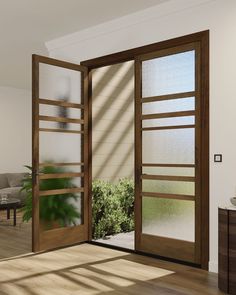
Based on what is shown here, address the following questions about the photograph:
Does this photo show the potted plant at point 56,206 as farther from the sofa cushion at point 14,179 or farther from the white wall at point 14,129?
the white wall at point 14,129

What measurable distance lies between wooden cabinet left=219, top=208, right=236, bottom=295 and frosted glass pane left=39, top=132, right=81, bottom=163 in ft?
7.30

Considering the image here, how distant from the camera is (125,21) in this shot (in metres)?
4.47

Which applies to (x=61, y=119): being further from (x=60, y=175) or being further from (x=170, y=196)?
(x=170, y=196)

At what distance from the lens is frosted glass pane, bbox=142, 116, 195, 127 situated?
3971mm

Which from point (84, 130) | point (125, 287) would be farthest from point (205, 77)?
point (125, 287)

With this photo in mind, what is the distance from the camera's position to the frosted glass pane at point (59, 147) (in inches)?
177

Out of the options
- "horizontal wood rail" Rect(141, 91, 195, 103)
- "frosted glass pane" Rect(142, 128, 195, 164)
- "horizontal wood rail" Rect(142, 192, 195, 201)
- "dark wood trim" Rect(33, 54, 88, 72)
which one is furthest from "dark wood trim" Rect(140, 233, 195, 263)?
"dark wood trim" Rect(33, 54, 88, 72)

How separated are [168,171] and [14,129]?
574cm

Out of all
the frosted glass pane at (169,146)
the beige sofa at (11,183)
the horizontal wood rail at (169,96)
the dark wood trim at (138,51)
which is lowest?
the beige sofa at (11,183)

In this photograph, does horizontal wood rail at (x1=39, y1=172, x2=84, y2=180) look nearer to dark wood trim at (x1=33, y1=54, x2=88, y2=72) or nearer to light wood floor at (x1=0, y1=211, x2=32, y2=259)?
light wood floor at (x1=0, y1=211, x2=32, y2=259)

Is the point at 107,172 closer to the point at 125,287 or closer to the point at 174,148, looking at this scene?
the point at 174,148

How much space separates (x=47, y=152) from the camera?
15.0 ft

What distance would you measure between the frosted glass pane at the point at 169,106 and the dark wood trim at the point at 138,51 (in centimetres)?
59

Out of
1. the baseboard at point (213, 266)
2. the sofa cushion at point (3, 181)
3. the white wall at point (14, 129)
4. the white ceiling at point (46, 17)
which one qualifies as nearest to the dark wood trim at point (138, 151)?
the white ceiling at point (46, 17)
